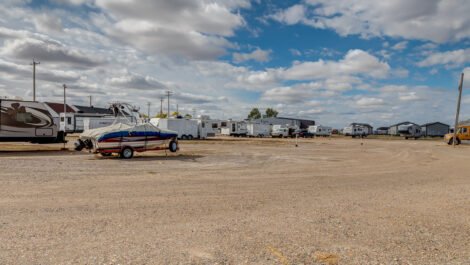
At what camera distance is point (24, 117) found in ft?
63.1

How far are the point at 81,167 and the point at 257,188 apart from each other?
23.9 ft

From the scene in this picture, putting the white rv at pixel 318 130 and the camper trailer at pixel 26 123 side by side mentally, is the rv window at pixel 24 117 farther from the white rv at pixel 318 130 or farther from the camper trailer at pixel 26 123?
the white rv at pixel 318 130

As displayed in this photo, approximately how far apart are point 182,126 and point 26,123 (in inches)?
790

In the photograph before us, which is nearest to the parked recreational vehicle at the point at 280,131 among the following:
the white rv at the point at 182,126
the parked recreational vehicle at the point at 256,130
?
the parked recreational vehicle at the point at 256,130

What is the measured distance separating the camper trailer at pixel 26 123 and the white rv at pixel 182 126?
16454 mm

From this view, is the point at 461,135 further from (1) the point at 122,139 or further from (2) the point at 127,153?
(1) the point at 122,139

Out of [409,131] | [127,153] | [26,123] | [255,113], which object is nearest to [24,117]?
[26,123]

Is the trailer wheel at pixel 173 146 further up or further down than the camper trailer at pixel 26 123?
further down

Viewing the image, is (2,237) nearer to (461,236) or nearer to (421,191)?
(461,236)

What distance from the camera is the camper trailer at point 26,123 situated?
18.8 metres

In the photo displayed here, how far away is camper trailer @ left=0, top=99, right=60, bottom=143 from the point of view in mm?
18766

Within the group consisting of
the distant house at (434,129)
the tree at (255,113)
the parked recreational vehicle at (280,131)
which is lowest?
the parked recreational vehicle at (280,131)

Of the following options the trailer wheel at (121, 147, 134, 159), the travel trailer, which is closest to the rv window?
the trailer wheel at (121, 147, 134, 159)

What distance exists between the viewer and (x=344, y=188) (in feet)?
30.7
